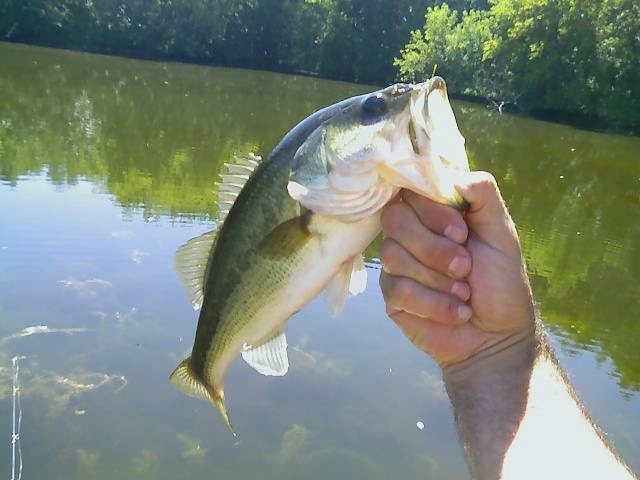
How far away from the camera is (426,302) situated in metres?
2.19

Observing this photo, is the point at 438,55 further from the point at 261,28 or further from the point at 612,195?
the point at 612,195

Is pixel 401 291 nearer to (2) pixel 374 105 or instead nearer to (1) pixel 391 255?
(1) pixel 391 255

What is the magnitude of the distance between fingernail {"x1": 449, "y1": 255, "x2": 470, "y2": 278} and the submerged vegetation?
37.3 m

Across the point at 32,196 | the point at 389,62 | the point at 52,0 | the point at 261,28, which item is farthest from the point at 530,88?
the point at 32,196

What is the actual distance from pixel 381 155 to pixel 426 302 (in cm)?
49

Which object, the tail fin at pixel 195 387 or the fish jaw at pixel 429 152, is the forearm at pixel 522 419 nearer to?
the fish jaw at pixel 429 152

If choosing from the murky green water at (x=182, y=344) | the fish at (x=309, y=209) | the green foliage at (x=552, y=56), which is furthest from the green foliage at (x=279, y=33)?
the fish at (x=309, y=209)

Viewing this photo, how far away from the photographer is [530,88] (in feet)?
129

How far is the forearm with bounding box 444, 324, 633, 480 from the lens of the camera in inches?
79.4

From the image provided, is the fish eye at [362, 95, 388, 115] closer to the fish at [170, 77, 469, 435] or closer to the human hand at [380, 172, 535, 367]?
the fish at [170, 77, 469, 435]

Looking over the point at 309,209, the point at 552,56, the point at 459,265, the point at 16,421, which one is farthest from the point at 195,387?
the point at 552,56

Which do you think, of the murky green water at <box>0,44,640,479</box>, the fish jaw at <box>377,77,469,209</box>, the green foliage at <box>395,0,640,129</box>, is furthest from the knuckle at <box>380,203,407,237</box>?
the green foliage at <box>395,0,640,129</box>

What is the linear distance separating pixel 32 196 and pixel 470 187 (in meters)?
8.87

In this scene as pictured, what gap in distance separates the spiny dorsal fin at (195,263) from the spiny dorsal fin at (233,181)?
11 centimetres
